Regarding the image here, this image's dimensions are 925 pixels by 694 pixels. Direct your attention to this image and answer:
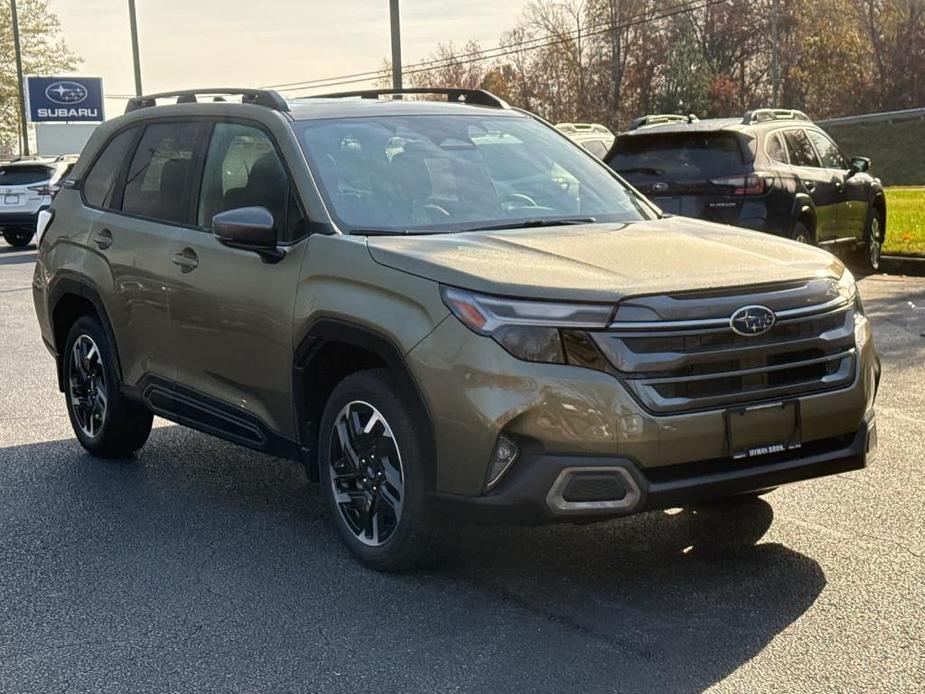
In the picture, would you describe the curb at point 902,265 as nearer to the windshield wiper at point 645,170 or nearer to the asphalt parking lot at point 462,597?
the windshield wiper at point 645,170

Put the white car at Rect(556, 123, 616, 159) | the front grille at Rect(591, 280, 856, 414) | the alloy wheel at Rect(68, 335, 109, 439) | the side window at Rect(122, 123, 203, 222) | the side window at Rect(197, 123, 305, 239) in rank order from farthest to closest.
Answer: the white car at Rect(556, 123, 616, 159)
the alloy wheel at Rect(68, 335, 109, 439)
the side window at Rect(122, 123, 203, 222)
the side window at Rect(197, 123, 305, 239)
the front grille at Rect(591, 280, 856, 414)

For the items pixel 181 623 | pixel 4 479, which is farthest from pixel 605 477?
pixel 4 479

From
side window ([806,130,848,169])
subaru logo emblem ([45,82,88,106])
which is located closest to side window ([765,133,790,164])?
side window ([806,130,848,169])

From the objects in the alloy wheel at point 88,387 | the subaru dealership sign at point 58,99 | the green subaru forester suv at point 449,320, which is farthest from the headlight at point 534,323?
the subaru dealership sign at point 58,99

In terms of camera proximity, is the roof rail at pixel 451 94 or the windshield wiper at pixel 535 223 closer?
the windshield wiper at pixel 535 223

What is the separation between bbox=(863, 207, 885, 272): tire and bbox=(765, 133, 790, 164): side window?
204 centimetres

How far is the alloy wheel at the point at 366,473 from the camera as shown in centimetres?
491

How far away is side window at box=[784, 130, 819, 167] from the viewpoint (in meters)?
13.7

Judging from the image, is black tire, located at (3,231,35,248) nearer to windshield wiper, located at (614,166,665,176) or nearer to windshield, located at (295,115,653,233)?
windshield wiper, located at (614,166,665,176)

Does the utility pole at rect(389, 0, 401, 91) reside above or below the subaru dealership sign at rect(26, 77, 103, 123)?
above

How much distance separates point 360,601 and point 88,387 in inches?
119

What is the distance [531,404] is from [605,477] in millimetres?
339

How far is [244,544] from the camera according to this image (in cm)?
552

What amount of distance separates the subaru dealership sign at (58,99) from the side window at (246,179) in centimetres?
6564
